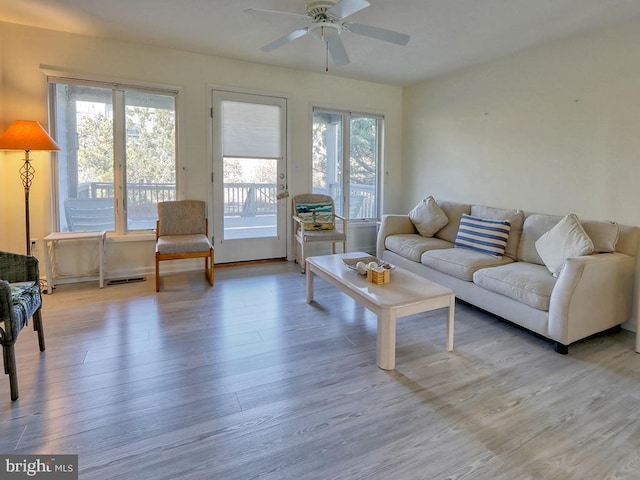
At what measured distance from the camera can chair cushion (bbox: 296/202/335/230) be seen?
4621 mm

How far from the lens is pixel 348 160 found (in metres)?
5.21

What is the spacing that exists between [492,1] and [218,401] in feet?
10.7

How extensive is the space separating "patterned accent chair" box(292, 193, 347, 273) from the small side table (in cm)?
211

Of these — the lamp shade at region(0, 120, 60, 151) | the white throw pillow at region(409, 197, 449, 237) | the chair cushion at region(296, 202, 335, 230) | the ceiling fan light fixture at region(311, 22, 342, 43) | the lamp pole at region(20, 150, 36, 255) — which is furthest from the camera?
the chair cushion at region(296, 202, 335, 230)

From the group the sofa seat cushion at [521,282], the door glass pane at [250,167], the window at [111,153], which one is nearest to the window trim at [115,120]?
the window at [111,153]

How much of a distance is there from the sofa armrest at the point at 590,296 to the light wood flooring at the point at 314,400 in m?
0.16

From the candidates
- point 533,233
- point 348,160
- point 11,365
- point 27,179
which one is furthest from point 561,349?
point 27,179

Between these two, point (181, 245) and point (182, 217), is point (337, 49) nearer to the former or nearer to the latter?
point (181, 245)

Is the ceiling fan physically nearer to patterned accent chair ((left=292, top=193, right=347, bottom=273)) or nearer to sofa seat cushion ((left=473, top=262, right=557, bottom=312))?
sofa seat cushion ((left=473, top=262, right=557, bottom=312))

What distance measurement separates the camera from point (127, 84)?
12.7ft

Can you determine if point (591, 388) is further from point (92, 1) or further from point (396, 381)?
point (92, 1)

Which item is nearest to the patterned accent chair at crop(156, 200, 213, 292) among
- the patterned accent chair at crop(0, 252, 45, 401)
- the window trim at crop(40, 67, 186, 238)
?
the window trim at crop(40, 67, 186, 238)

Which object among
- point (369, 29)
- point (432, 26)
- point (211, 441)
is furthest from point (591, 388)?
point (432, 26)

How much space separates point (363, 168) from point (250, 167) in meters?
1.70
